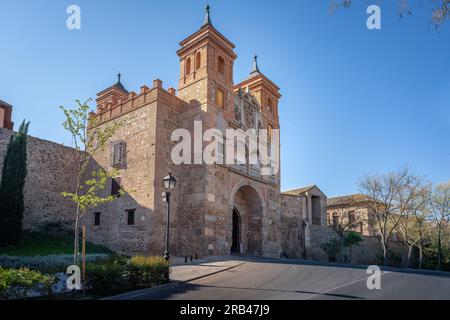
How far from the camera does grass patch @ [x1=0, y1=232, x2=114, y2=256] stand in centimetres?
1467

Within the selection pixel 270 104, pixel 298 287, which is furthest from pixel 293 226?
pixel 298 287

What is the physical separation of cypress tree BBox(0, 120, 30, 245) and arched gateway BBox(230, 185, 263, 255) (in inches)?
478

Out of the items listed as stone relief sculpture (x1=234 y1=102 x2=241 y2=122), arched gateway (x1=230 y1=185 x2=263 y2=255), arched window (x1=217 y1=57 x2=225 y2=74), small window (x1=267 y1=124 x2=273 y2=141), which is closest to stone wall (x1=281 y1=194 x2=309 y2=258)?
arched gateway (x1=230 y1=185 x2=263 y2=255)

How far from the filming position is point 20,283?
685cm

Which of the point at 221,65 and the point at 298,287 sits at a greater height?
the point at 221,65

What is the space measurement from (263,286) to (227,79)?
1450 centimetres

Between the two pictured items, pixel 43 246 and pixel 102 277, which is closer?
pixel 102 277

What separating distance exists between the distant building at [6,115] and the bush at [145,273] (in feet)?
77.0

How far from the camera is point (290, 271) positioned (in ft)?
39.8

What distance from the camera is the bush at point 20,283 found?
6621 mm

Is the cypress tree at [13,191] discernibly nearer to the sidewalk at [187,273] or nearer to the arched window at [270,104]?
the sidewalk at [187,273]

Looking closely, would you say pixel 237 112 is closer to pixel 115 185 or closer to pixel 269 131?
pixel 269 131

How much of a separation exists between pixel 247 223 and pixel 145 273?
14.0 metres

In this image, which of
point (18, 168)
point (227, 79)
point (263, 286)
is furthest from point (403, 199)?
point (18, 168)
